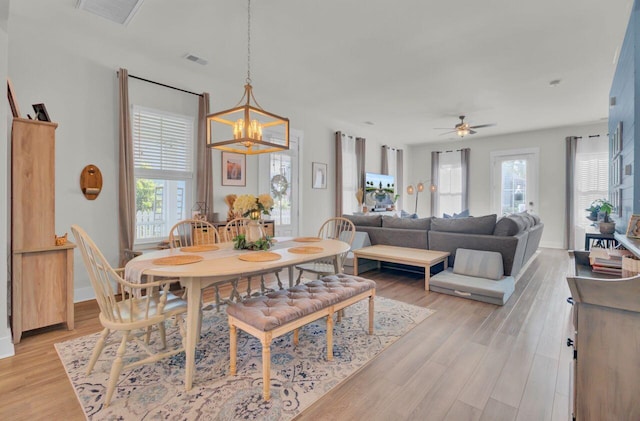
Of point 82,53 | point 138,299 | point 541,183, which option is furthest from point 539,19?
point 541,183

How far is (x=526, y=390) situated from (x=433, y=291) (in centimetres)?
194

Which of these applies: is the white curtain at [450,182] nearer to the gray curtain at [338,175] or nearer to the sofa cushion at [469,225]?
the gray curtain at [338,175]

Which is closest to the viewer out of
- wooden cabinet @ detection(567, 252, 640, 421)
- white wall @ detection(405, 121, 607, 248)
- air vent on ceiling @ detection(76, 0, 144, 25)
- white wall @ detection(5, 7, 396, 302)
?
wooden cabinet @ detection(567, 252, 640, 421)

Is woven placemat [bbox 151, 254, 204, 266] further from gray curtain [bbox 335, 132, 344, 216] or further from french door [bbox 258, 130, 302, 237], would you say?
gray curtain [bbox 335, 132, 344, 216]

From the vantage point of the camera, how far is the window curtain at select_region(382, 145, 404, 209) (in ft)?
28.3

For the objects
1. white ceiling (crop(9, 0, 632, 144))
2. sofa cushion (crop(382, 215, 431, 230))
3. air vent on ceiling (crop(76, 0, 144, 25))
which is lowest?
sofa cushion (crop(382, 215, 431, 230))

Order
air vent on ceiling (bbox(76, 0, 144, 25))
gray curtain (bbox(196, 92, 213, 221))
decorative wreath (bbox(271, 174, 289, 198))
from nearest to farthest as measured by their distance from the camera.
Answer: air vent on ceiling (bbox(76, 0, 144, 25))
gray curtain (bbox(196, 92, 213, 221))
decorative wreath (bbox(271, 174, 289, 198))

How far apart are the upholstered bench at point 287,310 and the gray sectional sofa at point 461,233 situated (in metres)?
2.21

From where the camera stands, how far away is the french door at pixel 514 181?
7.80 metres

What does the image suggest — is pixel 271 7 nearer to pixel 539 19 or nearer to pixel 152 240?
pixel 539 19

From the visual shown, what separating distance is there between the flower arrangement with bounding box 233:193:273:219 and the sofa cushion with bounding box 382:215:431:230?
9.09ft

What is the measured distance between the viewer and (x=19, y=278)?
8.20ft

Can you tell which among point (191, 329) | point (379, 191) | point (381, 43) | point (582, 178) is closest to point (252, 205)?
point (191, 329)

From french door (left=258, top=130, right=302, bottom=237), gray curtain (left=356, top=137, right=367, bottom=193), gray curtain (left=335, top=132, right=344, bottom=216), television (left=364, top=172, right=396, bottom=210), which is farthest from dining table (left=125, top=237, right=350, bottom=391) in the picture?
television (left=364, top=172, right=396, bottom=210)
